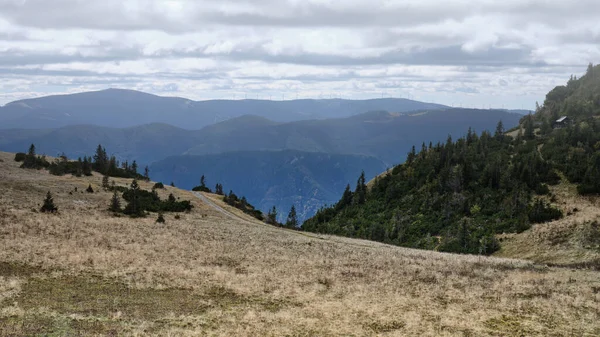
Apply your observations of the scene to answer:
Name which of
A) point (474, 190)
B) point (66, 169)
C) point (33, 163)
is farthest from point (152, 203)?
point (474, 190)

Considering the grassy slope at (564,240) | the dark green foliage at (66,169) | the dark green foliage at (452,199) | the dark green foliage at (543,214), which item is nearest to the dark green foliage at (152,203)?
the dark green foliage at (66,169)

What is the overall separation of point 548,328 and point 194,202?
6424 cm

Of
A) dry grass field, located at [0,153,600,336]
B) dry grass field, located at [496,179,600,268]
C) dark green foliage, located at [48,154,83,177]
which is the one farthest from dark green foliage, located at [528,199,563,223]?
dark green foliage, located at [48,154,83,177]

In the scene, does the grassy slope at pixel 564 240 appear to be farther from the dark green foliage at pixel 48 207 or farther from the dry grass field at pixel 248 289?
the dark green foliage at pixel 48 207

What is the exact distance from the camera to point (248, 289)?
95.2 ft

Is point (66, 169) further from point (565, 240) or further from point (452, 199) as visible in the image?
point (565, 240)

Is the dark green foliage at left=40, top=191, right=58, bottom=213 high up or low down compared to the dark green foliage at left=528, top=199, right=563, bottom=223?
up

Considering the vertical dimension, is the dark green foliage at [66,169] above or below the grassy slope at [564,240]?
above

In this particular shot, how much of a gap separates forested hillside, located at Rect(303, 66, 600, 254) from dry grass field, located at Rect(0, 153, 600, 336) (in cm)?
3667

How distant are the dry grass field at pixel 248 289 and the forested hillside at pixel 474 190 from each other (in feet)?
120

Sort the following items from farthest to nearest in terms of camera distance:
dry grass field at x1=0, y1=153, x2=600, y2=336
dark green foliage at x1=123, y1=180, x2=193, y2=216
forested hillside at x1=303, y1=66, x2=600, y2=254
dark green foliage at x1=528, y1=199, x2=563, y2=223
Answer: forested hillside at x1=303, y1=66, x2=600, y2=254, dark green foliage at x1=528, y1=199, x2=563, y2=223, dark green foliage at x1=123, y1=180, x2=193, y2=216, dry grass field at x1=0, y1=153, x2=600, y2=336

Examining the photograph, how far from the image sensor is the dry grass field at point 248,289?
70.8ft

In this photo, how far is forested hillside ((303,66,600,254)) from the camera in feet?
270

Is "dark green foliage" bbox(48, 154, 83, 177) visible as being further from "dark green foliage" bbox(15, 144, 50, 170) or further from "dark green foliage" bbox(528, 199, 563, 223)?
"dark green foliage" bbox(528, 199, 563, 223)
